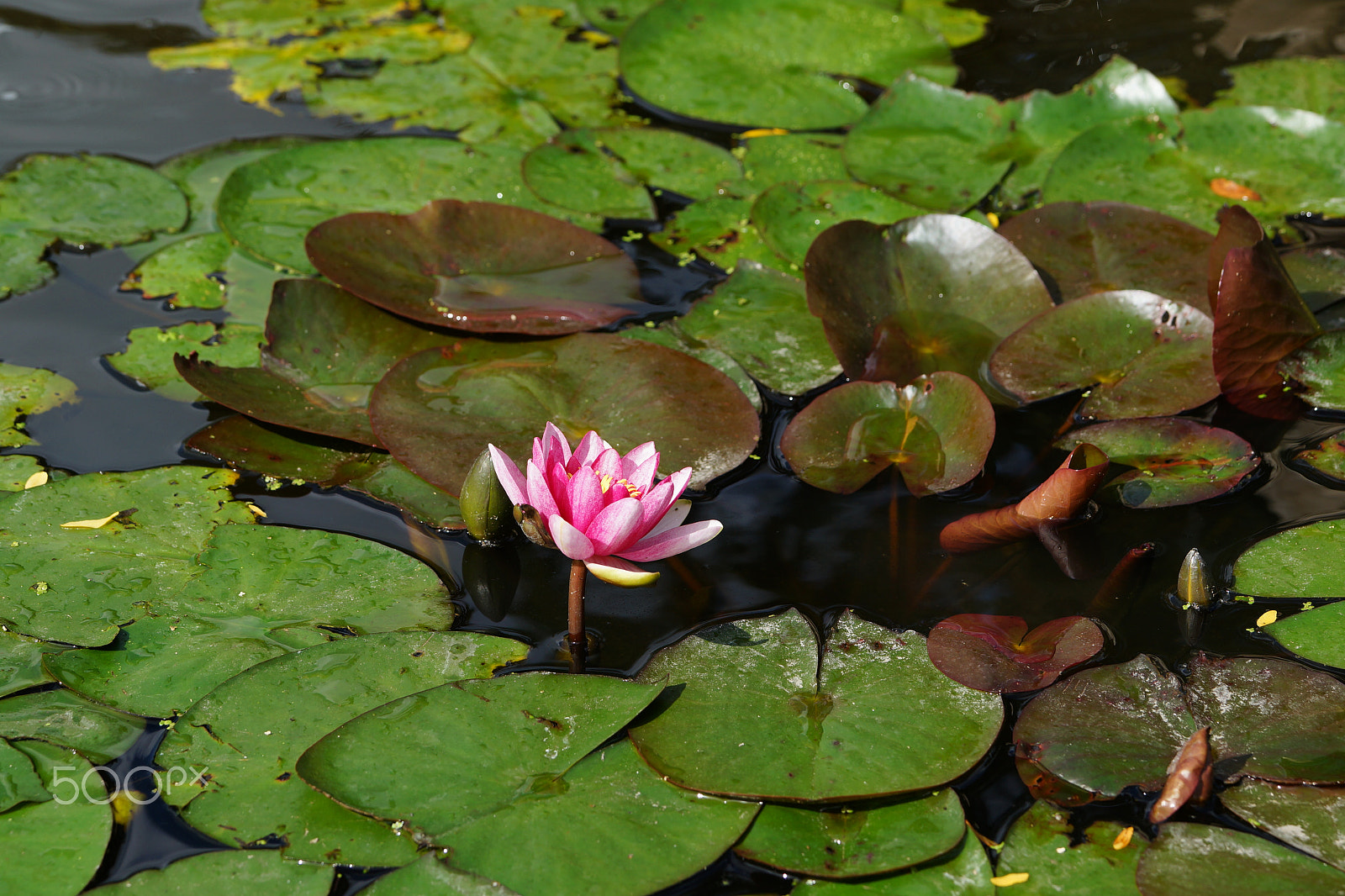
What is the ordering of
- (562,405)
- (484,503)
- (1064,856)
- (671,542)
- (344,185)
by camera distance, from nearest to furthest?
(1064,856)
(671,542)
(484,503)
(562,405)
(344,185)

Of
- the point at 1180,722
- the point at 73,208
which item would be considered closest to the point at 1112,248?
the point at 1180,722

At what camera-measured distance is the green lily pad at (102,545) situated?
2.02 metres

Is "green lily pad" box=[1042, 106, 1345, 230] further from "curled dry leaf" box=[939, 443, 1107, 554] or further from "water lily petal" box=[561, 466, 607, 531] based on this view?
"water lily petal" box=[561, 466, 607, 531]

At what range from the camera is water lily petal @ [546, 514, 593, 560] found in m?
1.76

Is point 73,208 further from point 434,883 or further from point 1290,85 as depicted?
point 1290,85

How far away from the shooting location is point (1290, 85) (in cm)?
389

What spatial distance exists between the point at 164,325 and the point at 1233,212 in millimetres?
3047

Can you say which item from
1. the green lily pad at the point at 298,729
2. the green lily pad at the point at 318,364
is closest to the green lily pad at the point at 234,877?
the green lily pad at the point at 298,729

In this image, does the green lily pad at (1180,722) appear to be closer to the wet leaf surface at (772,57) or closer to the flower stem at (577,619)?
the flower stem at (577,619)

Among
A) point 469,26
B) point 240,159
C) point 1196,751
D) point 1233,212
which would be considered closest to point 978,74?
point 1233,212

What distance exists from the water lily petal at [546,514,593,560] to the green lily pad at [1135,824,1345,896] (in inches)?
43.2

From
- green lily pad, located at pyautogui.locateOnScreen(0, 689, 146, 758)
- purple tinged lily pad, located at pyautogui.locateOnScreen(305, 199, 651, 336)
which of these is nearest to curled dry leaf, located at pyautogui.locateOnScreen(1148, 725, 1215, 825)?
purple tinged lily pad, located at pyautogui.locateOnScreen(305, 199, 651, 336)

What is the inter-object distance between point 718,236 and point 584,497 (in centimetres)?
171

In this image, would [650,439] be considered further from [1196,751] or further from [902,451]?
[1196,751]
